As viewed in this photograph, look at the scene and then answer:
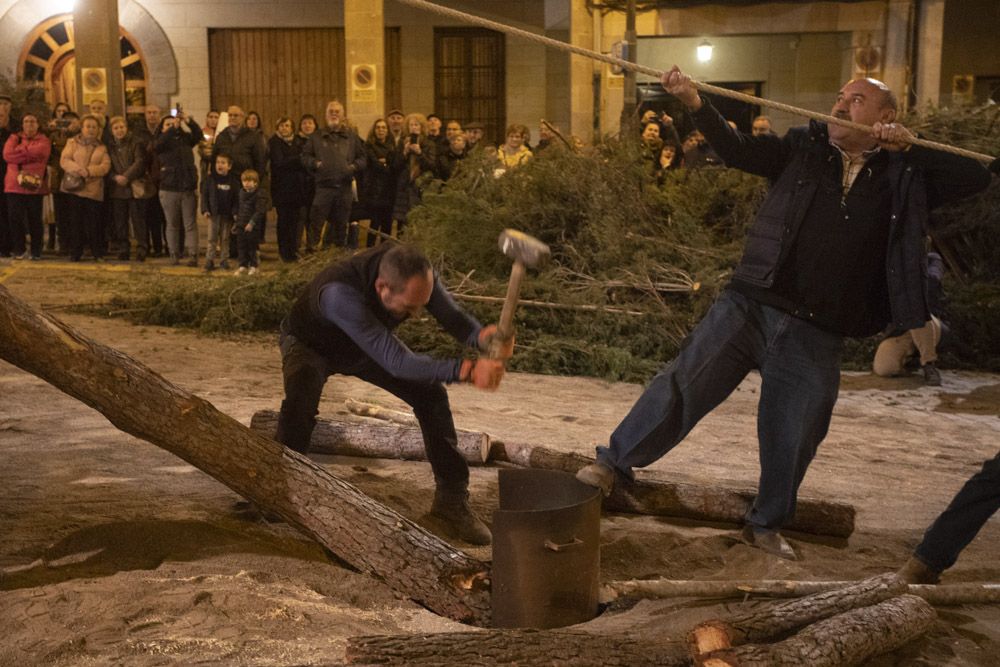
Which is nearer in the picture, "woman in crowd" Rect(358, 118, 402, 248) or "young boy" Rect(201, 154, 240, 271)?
"young boy" Rect(201, 154, 240, 271)

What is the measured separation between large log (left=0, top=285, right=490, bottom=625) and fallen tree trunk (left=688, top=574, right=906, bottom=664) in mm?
1089

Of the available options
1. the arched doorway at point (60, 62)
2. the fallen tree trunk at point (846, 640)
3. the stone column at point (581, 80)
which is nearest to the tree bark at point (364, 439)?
the fallen tree trunk at point (846, 640)

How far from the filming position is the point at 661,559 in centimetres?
506

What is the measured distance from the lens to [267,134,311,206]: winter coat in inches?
573

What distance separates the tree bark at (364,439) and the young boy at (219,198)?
327 inches

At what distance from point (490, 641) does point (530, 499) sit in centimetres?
110

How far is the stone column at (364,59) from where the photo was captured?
18344 millimetres

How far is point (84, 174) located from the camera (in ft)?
47.5

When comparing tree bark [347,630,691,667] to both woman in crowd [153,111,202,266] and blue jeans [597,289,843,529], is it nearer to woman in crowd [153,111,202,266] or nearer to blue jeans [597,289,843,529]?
blue jeans [597,289,843,529]

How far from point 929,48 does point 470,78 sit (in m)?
8.07

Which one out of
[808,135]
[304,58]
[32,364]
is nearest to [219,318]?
[32,364]

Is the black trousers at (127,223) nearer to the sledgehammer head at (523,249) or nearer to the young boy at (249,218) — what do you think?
the young boy at (249,218)

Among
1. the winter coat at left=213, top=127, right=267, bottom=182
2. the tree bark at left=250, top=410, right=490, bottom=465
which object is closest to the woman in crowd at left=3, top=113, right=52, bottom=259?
the winter coat at left=213, top=127, right=267, bottom=182

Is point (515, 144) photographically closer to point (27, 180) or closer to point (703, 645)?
point (27, 180)
